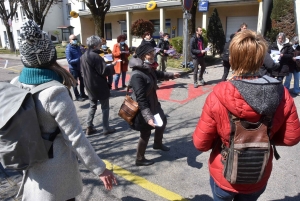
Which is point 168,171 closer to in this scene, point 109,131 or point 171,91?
point 109,131

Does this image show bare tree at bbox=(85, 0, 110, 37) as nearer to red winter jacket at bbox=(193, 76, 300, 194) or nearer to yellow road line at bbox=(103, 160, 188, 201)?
yellow road line at bbox=(103, 160, 188, 201)

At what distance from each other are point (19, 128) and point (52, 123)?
208 mm

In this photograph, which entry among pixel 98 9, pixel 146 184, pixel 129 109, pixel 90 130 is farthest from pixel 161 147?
pixel 98 9

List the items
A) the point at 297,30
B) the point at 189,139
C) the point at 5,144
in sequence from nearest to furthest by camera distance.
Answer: the point at 5,144, the point at 189,139, the point at 297,30

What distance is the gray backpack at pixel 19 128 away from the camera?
1438mm

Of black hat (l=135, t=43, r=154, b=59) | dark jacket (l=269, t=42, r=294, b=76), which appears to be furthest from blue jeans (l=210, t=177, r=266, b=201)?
dark jacket (l=269, t=42, r=294, b=76)

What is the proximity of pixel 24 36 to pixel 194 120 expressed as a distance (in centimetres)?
430

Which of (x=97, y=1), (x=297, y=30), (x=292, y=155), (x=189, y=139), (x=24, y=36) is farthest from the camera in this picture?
(x=297, y=30)

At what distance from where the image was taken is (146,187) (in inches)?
126

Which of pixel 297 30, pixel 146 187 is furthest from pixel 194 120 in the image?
pixel 297 30

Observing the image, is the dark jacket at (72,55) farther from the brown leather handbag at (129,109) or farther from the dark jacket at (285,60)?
the dark jacket at (285,60)

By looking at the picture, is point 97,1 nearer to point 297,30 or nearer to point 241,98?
point 297,30

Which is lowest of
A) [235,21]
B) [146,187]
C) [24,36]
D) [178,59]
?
[146,187]

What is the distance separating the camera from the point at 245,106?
1.55m
